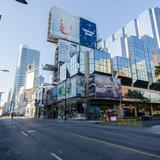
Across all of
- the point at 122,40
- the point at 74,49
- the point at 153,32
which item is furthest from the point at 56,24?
the point at 153,32

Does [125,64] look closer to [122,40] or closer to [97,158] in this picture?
[122,40]

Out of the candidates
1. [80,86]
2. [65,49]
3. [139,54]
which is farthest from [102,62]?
[139,54]

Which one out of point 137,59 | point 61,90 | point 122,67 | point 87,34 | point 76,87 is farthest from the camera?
point 137,59

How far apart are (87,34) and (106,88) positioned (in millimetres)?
41016

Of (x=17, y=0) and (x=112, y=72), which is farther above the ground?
(x=112, y=72)

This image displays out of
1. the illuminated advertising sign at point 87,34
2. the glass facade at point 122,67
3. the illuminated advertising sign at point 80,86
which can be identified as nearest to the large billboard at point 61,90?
the illuminated advertising sign at point 80,86

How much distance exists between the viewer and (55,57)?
4272 inches

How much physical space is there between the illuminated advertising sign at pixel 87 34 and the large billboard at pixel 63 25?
4.02 metres

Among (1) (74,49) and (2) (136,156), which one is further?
Result: (1) (74,49)

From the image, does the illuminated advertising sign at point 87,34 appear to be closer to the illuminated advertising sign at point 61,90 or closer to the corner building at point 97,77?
the corner building at point 97,77

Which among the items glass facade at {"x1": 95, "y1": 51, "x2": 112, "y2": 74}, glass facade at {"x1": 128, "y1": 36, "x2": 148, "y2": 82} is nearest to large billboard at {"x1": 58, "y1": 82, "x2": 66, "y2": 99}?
glass facade at {"x1": 95, "y1": 51, "x2": 112, "y2": 74}

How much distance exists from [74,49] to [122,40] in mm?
34854

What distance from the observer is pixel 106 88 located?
6556 centimetres

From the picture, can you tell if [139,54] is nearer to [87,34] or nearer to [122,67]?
[122,67]
